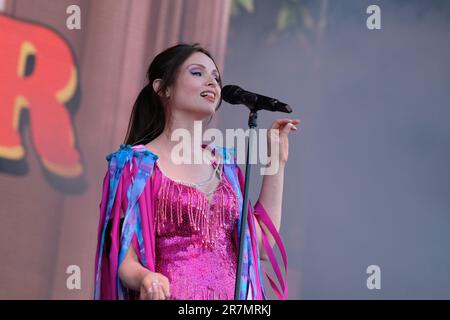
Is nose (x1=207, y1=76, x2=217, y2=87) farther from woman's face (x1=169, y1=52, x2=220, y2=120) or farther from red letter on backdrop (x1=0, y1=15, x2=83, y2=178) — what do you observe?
red letter on backdrop (x1=0, y1=15, x2=83, y2=178)

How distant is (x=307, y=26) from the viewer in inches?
131

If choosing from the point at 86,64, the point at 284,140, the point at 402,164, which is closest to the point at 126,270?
the point at 284,140

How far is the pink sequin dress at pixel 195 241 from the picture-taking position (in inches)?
73.7

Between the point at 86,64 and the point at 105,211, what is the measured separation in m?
1.13

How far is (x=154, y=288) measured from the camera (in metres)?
1.60

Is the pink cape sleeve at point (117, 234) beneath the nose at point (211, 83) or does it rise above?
beneath

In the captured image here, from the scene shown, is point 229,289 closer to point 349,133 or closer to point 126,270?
point 126,270

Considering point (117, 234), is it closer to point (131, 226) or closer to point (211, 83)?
point (131, 226)

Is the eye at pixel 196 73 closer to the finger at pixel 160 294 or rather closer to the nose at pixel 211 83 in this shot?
the nose at pixel 211 83

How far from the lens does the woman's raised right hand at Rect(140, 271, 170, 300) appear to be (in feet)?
5.24

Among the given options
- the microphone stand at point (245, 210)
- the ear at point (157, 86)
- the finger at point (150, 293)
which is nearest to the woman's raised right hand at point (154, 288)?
the finger at point (150, 293)

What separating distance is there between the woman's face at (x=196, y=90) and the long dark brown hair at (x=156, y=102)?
0.03 meters

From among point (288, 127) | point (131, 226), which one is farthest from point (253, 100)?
point (131, 226)

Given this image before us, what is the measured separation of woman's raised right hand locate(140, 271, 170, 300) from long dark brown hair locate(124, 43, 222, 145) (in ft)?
1.90
